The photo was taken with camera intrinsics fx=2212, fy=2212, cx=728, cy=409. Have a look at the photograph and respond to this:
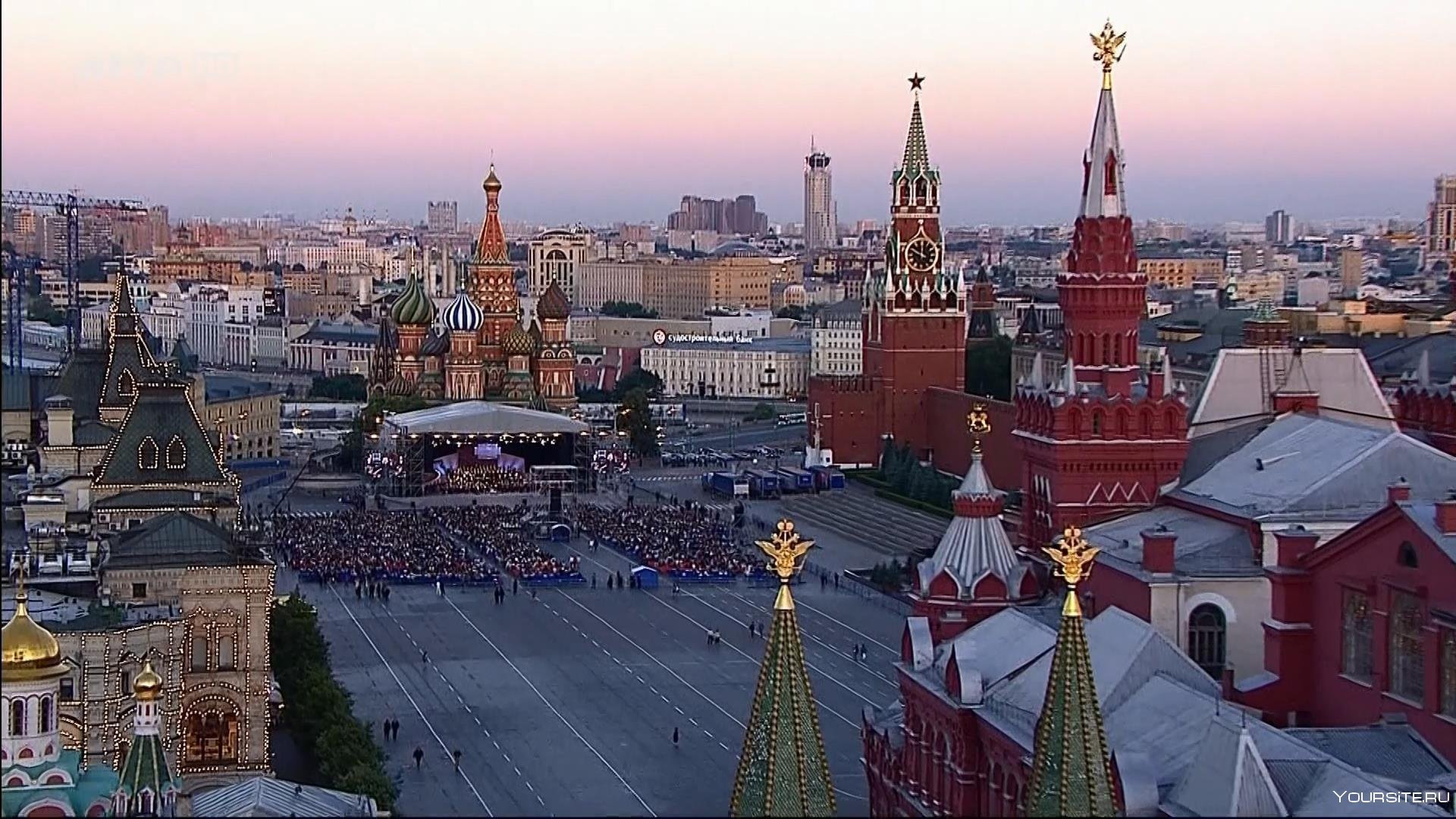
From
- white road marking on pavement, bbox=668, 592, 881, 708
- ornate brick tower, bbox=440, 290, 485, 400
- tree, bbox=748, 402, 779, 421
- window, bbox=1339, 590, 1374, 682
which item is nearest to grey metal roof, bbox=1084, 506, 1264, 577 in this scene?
window, bbox=1339, 590, 1374, 682

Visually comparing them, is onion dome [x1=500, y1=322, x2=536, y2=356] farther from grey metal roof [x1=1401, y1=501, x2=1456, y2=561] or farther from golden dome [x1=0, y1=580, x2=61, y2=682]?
grey metal roof [x1=1401, y1=501, x2=1456, y2=561]

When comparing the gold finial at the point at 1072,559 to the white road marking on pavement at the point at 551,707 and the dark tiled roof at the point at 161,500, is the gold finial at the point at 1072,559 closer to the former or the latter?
the white road marking on pavement at the point at 551,707

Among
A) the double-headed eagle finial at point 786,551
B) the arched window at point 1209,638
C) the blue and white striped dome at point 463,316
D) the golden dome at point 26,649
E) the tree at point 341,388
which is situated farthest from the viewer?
the tree at point 341,388

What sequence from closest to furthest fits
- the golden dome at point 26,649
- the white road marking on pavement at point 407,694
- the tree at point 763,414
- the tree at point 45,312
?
1. the golden dome at point 26,649
2. the white road marking on pavement at point 407,694
3. the tree at point 763,414
4. the tree at point 45,312

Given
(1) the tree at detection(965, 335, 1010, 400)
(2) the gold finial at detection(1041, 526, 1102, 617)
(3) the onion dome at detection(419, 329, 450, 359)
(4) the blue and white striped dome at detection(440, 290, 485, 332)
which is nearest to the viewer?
(2) the gold finial at detection(1041, 526, 1102, 617)

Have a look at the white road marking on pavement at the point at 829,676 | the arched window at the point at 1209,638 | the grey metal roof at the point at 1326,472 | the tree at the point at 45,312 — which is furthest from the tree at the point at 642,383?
the arched window at the point at 1209,638

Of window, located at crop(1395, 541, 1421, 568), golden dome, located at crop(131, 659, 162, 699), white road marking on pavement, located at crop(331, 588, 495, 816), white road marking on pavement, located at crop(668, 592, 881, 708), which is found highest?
window, located at crop(1395, 541, 1421, 568)

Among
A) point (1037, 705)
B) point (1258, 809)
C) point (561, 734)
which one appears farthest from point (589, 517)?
point (1258, 809)
